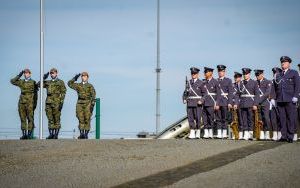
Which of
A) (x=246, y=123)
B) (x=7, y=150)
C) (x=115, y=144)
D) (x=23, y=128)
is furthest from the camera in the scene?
(x=23, y=128)

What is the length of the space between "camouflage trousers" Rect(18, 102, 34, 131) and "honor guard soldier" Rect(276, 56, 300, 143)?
26.2 feet

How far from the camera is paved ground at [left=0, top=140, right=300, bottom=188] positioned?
10.3m

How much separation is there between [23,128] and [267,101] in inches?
284

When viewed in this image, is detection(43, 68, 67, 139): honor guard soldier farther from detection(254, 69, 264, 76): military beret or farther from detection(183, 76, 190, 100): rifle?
detection(254, 69, 264, 76): military beret

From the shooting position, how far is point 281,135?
17.7 metres

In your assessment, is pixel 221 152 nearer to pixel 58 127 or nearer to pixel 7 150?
pixel 7 150

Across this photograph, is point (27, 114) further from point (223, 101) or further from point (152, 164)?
point (152, 164)

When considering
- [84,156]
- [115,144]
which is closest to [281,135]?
[115,144]

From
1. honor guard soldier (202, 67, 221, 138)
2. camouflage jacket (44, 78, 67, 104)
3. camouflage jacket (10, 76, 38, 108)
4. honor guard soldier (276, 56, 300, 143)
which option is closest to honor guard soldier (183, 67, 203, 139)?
honor guard soldier (202, 67, 221, 138)

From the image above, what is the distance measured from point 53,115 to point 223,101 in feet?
17.7

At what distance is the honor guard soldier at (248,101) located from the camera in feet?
65.2

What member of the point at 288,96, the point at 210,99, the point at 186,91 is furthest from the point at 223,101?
the point at 288,96

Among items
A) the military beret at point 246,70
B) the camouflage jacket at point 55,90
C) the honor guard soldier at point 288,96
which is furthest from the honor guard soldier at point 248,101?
the camouflage jacket at point 55,90

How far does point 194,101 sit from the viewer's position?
20.2 metres
